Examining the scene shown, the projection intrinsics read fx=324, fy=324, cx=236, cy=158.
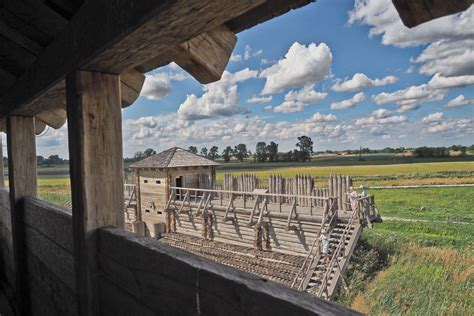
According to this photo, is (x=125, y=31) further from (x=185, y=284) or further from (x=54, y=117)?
(x=54, y=117)

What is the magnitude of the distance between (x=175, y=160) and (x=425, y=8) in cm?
1864

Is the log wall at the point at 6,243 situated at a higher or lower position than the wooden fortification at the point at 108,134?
lower

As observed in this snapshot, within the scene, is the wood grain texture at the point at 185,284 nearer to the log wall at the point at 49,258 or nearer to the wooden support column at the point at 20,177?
the log wall at the point at 49,258

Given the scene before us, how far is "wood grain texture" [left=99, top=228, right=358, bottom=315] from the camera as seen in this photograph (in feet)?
2.24

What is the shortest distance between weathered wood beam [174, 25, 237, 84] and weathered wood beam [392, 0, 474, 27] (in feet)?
2.16

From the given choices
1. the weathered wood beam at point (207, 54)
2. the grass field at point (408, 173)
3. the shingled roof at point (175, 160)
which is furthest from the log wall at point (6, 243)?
the grass field at point (408, 173)

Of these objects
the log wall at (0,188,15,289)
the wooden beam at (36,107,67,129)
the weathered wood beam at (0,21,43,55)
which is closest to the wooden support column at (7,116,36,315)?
the wooden beam at (36,107,67,129)

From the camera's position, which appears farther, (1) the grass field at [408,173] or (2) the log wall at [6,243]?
(1) the grass field at [408,173]

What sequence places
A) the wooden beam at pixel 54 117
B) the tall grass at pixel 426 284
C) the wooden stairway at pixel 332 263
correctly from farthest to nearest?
the tall grass at pixel 426 284 < the wooden stairway at pixel 332 263 < the wooden beam at pixel 54 117

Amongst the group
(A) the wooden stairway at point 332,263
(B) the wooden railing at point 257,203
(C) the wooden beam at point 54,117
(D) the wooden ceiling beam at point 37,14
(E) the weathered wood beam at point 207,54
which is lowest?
(A) the wooden stairway at point 332,263

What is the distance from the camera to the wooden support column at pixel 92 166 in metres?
1.39

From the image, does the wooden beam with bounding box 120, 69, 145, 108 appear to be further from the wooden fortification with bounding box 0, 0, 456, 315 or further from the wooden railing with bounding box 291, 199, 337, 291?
the wooden railing with bounding box 291, 199, 337, 291

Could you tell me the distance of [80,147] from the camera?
1.39 m

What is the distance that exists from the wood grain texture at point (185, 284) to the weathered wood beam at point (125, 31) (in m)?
0.68
